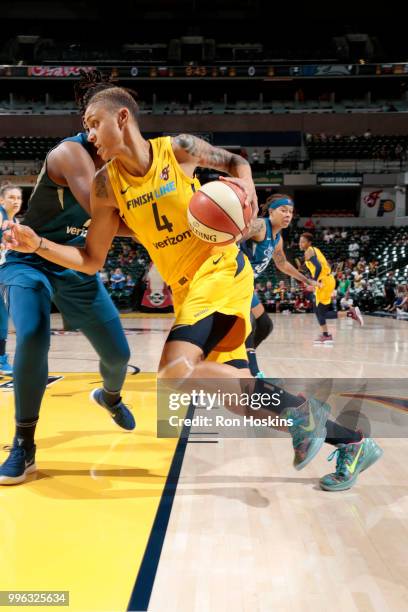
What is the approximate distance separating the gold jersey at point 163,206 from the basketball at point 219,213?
0.19m

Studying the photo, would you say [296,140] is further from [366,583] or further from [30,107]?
[366,583]

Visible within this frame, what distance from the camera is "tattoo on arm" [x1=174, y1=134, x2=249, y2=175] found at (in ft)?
9.28

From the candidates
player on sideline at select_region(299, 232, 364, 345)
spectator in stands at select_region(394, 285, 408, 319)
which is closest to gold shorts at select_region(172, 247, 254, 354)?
player on sideline at select_region(299, 232, 364, 345)

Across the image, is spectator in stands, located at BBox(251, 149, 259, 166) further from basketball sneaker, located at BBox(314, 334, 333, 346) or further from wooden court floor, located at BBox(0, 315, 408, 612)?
wooden court floor, located at BBox(0, 315, 408, 612)

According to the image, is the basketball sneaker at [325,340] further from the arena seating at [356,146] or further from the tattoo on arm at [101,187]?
the arena seating at [356,146]

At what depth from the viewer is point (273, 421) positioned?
2.76m

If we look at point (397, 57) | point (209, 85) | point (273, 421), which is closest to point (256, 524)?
point (273, 421)

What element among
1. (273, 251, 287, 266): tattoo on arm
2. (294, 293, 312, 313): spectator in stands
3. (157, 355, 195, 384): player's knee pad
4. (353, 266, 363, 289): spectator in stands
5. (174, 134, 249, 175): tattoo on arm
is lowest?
(294, 293, 312, 313): spectator in stands

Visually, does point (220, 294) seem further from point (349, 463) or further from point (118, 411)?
point (118, 411)

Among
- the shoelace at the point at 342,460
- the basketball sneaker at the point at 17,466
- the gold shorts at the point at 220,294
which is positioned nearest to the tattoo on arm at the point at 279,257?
the gold shorts at the point at 220,294

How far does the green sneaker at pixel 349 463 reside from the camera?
2840mm

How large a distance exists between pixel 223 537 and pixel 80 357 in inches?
240

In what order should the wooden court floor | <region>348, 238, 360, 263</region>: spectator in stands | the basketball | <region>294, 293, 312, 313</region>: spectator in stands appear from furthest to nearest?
1. <region>348, 238, 360, 263</region>: spectator in stands
2. <region>294, 293, 312, 313</region>: spectator in stands
3. the basketball
4. the wooden court floor

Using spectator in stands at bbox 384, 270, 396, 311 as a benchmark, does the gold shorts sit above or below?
above
